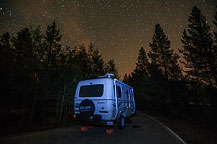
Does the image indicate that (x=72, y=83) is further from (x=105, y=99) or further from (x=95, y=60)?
(x=95, y=60)

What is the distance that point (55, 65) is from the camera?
20031 mm

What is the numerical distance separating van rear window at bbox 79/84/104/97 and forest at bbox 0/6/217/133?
557cm

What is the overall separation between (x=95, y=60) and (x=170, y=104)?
2043cm

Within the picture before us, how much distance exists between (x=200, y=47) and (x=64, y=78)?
20.9 meters

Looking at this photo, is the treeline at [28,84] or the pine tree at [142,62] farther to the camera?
the pine tree at [142,62]

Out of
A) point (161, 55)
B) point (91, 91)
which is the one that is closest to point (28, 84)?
point (91, 91)

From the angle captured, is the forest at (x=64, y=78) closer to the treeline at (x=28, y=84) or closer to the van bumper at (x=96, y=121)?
the treeline at (x=28, y=84)

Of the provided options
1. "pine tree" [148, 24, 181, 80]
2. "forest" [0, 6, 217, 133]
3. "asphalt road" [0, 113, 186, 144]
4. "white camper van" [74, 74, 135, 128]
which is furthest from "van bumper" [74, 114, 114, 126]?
"pine tree" [148, 24, 181, 80]

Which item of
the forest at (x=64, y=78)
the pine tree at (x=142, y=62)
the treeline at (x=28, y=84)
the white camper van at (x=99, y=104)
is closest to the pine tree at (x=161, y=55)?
the forest at (x=64, y=78)

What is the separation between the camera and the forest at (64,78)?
465 inches

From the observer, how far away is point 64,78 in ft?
42.6

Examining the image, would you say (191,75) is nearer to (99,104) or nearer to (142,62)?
(142,62)

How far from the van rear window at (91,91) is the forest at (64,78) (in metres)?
5.57

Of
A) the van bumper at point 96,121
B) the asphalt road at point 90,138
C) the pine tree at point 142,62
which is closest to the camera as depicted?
the asphalt road at point 90,138
